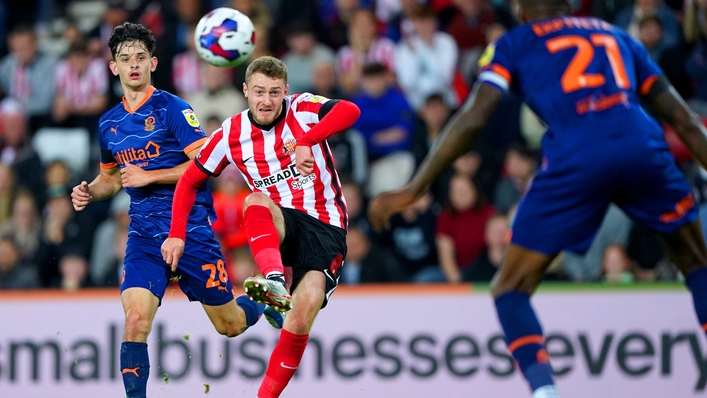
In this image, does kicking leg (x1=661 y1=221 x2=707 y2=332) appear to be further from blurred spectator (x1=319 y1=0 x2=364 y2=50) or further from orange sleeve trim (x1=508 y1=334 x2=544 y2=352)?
blurred spectator (x1=319 y1=0 x2=364 y2=50)

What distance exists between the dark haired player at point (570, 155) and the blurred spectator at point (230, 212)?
542 centimetres

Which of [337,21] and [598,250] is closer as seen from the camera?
[598,250]

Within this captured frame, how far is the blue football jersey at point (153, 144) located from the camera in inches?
267

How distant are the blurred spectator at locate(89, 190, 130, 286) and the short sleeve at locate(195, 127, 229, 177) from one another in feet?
12.9

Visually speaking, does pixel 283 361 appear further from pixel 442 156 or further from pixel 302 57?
pixel 302 57

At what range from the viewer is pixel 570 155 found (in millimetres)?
5062

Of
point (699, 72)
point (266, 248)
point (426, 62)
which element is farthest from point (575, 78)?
point (426, 62)

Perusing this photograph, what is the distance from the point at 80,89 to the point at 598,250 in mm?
6409

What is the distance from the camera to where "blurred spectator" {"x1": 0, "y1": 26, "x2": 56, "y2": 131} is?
12.6 m

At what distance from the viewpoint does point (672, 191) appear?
203 inches

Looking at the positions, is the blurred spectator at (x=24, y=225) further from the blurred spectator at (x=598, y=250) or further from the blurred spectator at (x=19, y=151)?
the blurred spectator at (x=598, y=250)

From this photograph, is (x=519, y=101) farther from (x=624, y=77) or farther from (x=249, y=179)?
(x=624, y=77)

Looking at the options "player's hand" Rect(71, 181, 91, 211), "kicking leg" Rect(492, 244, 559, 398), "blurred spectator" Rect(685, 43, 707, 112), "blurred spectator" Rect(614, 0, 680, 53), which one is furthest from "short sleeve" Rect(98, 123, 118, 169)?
"blurred spectator" Rect(614, 0, 680, 53)

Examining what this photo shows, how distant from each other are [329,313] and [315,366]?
468 millimetres
